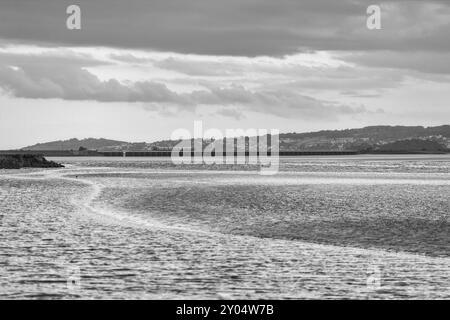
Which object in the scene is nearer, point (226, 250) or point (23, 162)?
point (226, 250)

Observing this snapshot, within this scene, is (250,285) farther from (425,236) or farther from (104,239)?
(425,236)

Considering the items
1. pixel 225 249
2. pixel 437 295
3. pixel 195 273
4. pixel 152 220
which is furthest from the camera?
pixel 152 220

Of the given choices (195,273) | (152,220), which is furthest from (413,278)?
(152,220)

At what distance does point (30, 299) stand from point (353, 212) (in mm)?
31550

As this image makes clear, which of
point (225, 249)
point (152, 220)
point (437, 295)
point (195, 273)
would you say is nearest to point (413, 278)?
point (437, 295)

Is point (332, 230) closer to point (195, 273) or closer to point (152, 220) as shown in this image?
point (152, 220)

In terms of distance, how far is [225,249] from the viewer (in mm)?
29047

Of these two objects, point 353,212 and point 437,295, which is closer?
point 437,295

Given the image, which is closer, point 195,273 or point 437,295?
point 437,295

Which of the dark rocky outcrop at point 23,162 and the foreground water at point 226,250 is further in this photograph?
the dark rocky outcrop at point 23,162

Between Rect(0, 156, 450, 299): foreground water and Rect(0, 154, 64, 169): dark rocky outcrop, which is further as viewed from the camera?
Rect(0, 154, 64, 169): dark rocky outcrop

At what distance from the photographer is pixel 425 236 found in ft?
111
